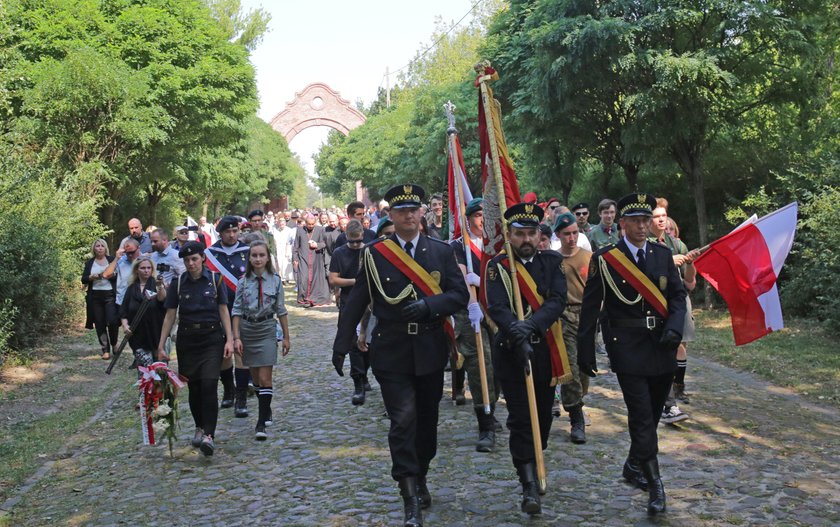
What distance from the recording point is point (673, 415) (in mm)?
8141

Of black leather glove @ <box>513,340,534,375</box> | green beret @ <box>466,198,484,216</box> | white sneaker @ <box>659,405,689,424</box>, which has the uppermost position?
green beret @ <box>466,198,484,216</box>

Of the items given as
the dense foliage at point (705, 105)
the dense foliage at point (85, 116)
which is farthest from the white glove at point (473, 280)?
the dense foliage at point (705, 105)

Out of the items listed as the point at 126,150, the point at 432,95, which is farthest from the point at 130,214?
the point at 432,95

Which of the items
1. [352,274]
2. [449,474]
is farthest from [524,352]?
[352,274]

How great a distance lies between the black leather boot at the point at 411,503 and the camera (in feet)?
17.8

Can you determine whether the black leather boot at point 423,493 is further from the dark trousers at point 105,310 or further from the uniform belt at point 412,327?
the dark trousers at point 105,310

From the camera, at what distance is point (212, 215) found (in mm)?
63281

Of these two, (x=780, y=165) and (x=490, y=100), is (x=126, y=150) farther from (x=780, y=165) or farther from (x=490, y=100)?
(x=490, y=100)

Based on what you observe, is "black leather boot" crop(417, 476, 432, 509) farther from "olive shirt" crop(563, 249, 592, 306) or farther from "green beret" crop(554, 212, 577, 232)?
"green beret" crop(554, 212, 577, 232)

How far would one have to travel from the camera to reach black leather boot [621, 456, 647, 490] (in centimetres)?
621

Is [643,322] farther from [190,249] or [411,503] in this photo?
[190,249]

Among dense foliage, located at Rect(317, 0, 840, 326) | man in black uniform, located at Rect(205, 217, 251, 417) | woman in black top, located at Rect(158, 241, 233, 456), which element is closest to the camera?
woman in black top, located at Rect(158, 241, 233, 456)

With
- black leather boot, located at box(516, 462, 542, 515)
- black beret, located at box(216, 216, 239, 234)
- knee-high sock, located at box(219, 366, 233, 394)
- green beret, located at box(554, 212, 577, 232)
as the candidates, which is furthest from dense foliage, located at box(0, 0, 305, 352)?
black leather boot, located at box(516, 462, 542, 515)

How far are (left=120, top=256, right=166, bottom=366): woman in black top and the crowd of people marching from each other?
17 millimetres
